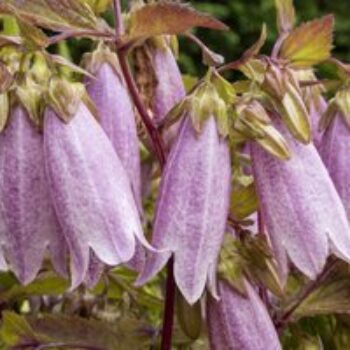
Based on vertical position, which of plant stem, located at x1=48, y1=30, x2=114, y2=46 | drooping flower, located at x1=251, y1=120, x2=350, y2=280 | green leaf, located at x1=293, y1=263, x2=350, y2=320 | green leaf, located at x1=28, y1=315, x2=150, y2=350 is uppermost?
plant stem, located at x1=48, y1=30, x2=114, y2=46

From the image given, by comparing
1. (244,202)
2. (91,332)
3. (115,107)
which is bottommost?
(91,332)

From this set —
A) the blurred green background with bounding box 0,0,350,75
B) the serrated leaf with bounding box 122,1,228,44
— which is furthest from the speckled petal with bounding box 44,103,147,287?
the blurred green background with bounding box 0,0,350,75

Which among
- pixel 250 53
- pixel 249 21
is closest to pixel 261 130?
pixel 250 53

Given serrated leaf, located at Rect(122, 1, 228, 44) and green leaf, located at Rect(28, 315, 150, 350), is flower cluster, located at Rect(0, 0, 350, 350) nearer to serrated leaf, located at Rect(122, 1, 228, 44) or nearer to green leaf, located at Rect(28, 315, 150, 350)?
serrated leaf, located at Rect(122, 1, 228, 44)

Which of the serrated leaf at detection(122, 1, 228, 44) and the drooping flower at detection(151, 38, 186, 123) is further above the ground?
the serrated leaf at detection(122, 1, 228, 44)

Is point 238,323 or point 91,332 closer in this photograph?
point 238,323

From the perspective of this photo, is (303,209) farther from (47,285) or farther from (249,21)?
(249,21)

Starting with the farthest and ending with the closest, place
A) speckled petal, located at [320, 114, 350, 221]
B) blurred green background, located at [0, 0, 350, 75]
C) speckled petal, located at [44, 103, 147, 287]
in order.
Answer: blurred green background, located at [0, 0, 350, 75] → speckled petal, located at [320, 114, 350, 221] → speckled petal, located at [44, 103, 147, 287]
